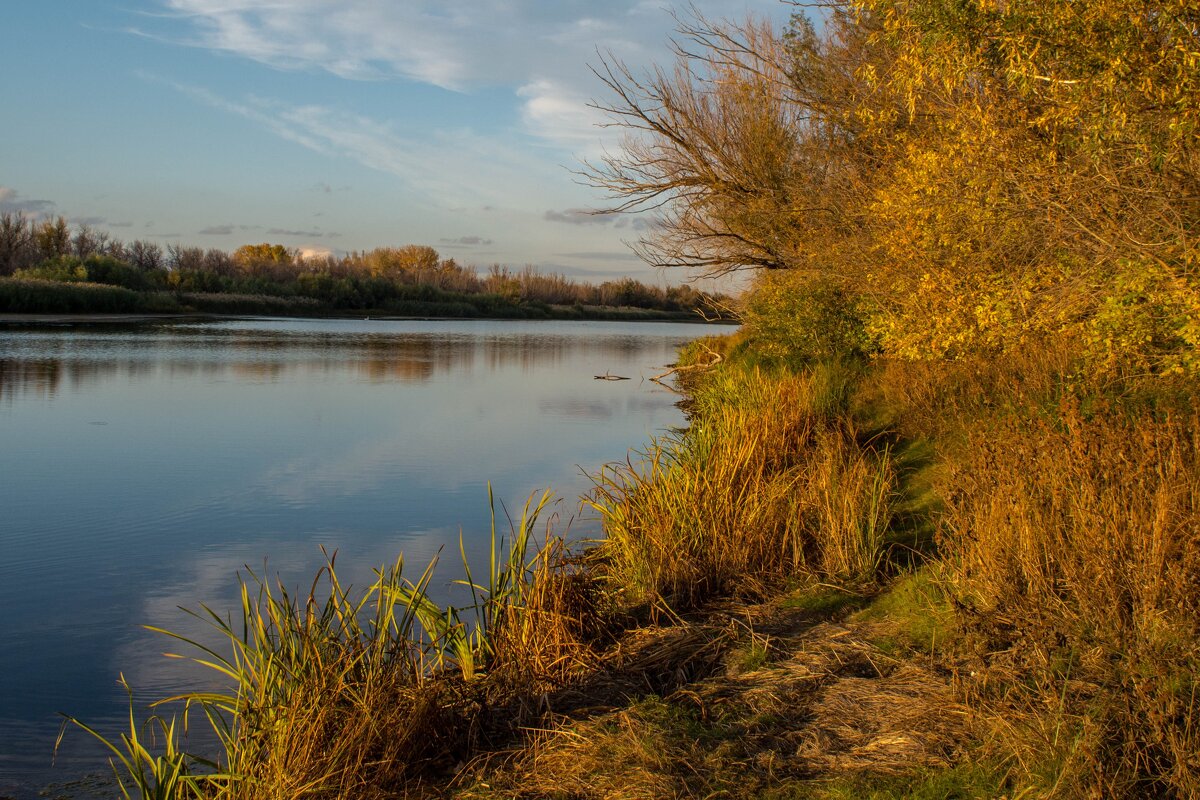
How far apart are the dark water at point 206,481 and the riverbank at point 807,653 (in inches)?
50.6

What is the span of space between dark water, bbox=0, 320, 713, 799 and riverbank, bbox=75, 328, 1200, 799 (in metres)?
1.29

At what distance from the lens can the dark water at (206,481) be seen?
6.12 meters

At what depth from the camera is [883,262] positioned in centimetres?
1373

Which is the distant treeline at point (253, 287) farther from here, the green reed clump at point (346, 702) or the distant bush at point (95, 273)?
the green reed clump at point (346, 702)

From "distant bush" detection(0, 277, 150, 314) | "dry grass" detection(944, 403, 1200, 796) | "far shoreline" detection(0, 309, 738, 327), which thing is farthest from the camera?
"distant bush" detection(0, 277, 150, 314)

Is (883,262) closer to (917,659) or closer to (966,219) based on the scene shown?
(966,219)

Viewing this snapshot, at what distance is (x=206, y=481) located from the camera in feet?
39.5

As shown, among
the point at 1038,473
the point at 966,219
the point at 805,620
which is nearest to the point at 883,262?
the point at 966,219

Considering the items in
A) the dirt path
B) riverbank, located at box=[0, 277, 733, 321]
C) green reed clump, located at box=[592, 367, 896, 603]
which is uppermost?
riverbank, located at box=[0, 277, 733, 321]

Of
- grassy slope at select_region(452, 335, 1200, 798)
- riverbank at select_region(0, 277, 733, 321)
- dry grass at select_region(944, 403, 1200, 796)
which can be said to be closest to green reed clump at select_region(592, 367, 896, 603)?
grassy slope at select_region(452, 335, 1200, 798)

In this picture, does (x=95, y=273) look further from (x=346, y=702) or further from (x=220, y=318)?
(x=346, y=702)

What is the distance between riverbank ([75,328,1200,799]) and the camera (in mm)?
3859

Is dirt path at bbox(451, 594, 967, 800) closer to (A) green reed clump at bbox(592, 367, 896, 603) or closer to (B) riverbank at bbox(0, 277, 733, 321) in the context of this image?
(A) green reed clump at bbox(592, 367, 896, 603)

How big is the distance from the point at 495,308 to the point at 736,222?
6580cm
